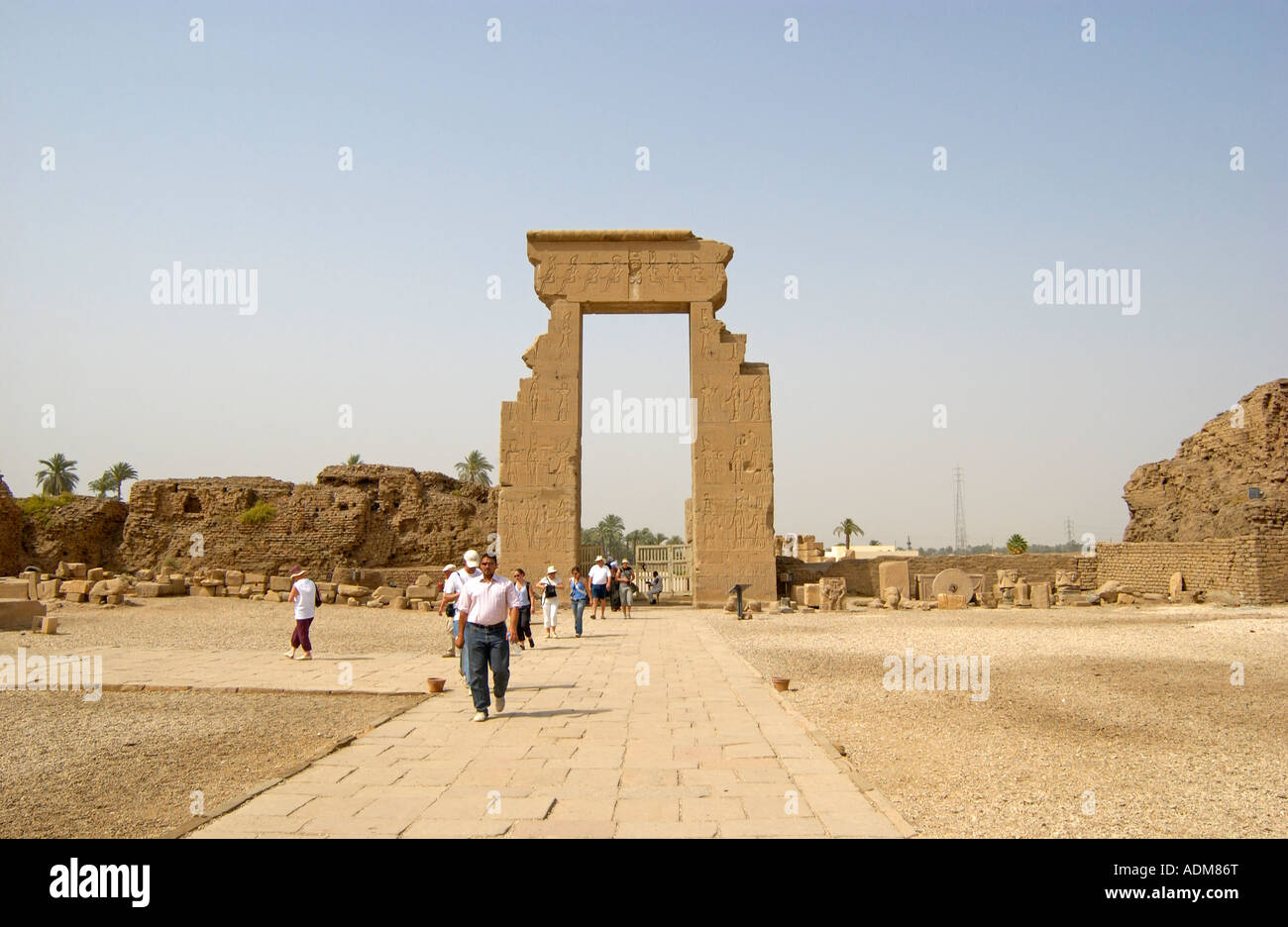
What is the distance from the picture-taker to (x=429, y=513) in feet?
86.3

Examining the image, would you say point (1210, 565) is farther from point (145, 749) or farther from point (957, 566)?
point (145, 749)

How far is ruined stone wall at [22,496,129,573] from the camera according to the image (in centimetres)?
2450

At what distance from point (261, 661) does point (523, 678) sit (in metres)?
3.76

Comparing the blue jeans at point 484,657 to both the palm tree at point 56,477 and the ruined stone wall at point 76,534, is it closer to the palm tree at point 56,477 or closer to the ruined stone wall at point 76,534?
the ruined stone wall at point 76,534

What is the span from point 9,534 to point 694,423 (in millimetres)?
18543

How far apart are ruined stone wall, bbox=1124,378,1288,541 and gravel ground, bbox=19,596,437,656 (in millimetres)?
18414

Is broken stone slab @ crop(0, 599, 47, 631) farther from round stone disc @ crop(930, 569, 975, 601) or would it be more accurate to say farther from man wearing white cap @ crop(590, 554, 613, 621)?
round stone disc @ crop(930, 569, 975, 601)

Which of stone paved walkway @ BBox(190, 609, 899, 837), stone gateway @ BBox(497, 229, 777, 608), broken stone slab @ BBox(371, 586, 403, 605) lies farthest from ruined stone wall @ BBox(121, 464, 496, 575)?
stone paved walkway @ BBox(190, 609, 899, 837)

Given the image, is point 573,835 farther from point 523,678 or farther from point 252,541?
point 252,541

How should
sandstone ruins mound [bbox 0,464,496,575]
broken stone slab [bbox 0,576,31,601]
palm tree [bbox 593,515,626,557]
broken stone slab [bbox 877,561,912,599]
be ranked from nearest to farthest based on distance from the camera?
broken stone slab [bbox 0,576,31,601]
broken stone slab [bbox 877,561,912,599]
sandstone ruins mound [bbox 0,464,496,575]
palm tree [bbox 593,515,626,557]

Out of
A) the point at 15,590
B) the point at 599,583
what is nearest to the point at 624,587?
the point at 599,583

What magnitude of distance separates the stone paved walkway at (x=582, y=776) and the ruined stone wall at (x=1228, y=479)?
58.9 feet

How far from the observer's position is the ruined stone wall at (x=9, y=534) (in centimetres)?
2361

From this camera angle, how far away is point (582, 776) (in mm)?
5262
